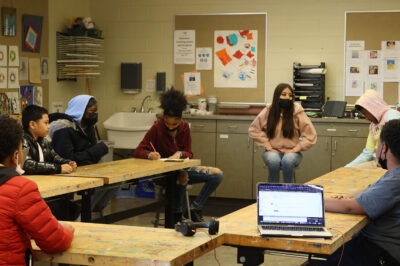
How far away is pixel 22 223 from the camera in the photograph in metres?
2.07

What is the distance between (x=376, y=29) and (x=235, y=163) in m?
2.14

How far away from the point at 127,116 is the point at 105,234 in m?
4.98

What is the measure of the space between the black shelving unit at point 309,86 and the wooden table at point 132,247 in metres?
4.59

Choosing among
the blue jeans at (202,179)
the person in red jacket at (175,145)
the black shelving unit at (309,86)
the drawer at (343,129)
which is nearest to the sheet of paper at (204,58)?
the black shelving unit at (309,86)

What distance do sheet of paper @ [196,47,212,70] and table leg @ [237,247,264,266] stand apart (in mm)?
4981

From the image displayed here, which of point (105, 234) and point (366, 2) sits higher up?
point (366, 2)

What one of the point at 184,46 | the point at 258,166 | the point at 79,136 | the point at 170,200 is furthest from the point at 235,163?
the point at 79,136

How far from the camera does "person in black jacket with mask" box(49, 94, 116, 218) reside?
450 cm

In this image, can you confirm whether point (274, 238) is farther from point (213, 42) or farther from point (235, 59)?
point (213, 42)

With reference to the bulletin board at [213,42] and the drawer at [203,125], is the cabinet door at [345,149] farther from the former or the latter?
the drawer at [203,125]

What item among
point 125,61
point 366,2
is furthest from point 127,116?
point 366,2

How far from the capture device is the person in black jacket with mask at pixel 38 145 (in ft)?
12.2

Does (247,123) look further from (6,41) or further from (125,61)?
(6,41)

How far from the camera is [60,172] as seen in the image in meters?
3.80
